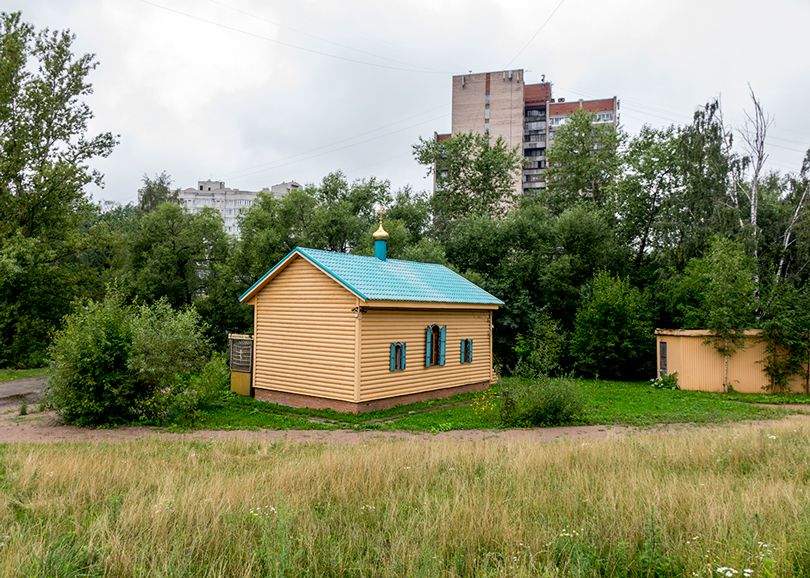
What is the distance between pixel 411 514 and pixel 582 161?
37.9 m

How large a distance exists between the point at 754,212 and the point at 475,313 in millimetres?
15024

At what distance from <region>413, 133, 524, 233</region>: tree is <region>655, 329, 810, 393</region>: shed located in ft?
73.2

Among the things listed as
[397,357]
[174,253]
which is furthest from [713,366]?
[174,253]

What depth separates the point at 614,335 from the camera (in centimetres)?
2322

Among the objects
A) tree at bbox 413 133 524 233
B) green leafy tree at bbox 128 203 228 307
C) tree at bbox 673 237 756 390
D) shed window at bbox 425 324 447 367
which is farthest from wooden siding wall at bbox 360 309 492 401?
tree at bbox 413 133 524 233

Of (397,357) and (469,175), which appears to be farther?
(469,175)

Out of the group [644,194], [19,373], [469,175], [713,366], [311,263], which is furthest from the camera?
[469,175]

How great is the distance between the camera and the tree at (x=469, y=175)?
41656 mm

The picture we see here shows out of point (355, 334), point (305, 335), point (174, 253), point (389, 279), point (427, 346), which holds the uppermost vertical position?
point (174, 253)

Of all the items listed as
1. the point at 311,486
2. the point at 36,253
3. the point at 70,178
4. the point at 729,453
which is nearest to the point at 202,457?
the point at 311,486

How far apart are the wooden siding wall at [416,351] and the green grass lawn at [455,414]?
617 millimetres

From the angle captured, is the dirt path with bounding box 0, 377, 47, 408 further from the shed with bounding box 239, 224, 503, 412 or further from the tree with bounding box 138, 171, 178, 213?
the tree with bounding box 138, 171, 178, 213

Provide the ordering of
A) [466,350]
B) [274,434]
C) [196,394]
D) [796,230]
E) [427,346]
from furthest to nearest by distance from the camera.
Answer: [796,230] → [466,350] → [427,346] → [196,394] → [274,434]

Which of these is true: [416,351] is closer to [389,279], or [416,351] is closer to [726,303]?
[389,279]
